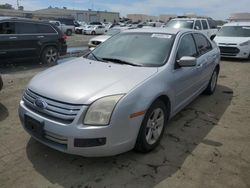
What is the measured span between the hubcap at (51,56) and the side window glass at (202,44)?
6.36 metres

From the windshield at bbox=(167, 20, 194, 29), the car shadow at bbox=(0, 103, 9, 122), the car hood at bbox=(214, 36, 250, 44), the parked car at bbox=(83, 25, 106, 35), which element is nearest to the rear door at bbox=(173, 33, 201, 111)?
the car shadow at bbox=(0, 103, 9, 122)

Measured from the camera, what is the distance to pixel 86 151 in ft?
9.72

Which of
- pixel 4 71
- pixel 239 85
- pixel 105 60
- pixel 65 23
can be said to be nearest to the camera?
pixel 105 60

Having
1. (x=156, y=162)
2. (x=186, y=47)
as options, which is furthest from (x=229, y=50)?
→ (x=156, y=162)

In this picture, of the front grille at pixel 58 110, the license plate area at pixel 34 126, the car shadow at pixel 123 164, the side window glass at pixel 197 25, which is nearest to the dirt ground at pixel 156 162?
the car shadow at pixel 123 164

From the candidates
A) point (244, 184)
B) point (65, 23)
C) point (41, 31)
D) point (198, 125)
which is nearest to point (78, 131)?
point (244, 184)

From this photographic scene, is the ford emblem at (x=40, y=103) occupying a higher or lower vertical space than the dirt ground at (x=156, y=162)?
higher

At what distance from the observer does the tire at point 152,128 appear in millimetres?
3293

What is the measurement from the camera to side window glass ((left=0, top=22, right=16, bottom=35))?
8.86 m

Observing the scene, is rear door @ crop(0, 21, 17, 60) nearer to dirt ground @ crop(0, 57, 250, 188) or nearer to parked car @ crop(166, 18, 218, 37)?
dirt ground @ crop(0, 57, 250, 188)

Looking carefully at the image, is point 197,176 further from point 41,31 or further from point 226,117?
point 41,31

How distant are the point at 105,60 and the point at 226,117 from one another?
258cm

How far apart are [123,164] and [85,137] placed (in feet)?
2.42

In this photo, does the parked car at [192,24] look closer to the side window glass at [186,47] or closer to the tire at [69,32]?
the side window glass at [186,47]
